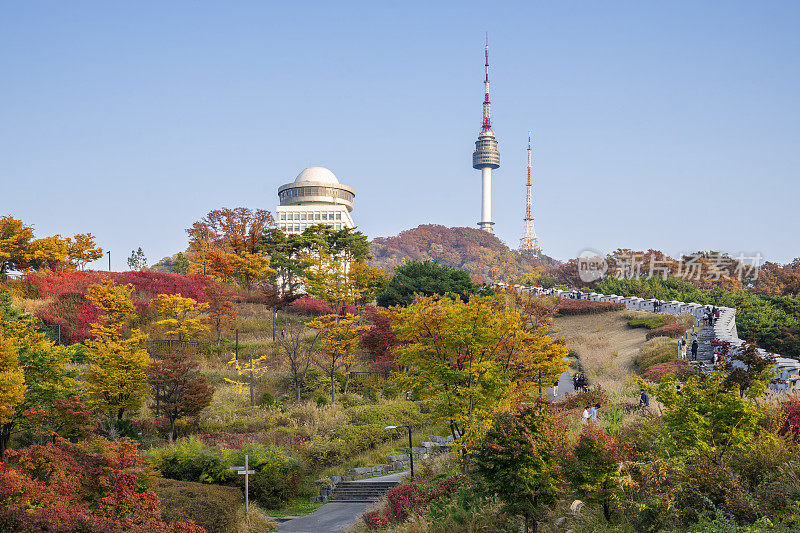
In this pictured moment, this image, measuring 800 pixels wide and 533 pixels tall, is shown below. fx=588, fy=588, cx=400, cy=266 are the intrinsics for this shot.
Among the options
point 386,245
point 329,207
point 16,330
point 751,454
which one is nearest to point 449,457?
point 751,454

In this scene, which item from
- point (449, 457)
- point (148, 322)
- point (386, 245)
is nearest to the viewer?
point (449, 457)

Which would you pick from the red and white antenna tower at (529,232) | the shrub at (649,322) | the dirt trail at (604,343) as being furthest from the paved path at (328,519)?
the red and white antenna tower at (529,232)

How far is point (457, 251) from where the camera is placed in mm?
161125

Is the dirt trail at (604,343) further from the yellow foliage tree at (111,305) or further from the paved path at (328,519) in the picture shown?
the yellow foliage tree at (111,305)

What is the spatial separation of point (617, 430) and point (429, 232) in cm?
15010

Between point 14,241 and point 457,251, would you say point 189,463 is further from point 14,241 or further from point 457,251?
point 457,251

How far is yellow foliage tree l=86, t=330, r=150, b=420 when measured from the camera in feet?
84.3

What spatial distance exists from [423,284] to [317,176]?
46.3 m

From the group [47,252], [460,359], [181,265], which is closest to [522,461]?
[460,359]

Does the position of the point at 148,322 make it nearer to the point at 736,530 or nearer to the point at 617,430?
the point at 617,430

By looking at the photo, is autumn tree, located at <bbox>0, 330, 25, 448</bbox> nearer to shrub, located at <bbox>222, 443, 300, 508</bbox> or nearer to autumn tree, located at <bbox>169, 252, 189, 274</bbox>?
shrub, located at <bbox>222, 443, 300, 508</bbox>

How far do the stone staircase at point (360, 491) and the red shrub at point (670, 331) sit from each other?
27.1 meters

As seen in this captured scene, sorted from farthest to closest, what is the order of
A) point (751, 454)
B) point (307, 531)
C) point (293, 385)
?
point (293, 385), point (307, 531), point (751, 454)

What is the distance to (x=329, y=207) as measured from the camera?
81.4 m
